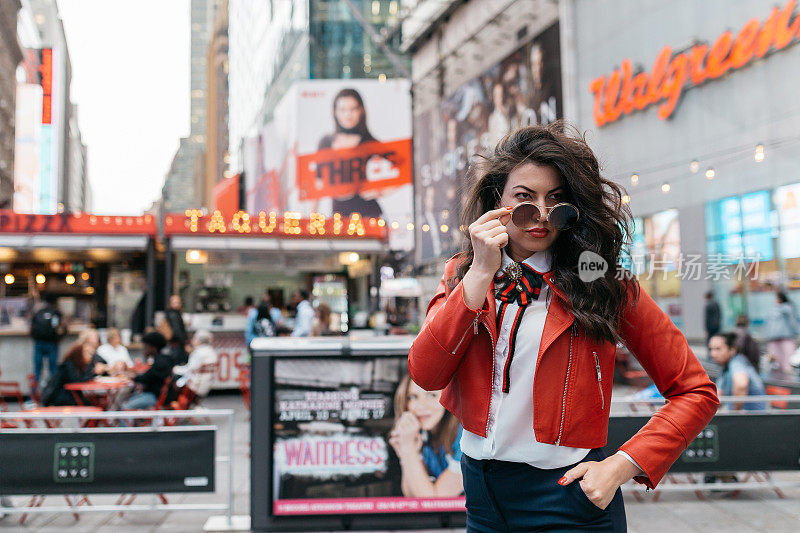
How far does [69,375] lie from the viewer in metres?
7.79

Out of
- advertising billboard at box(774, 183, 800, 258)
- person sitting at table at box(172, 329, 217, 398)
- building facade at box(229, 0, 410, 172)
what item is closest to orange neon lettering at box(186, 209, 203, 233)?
person sitting at table at box(172, 329, 217, 398)

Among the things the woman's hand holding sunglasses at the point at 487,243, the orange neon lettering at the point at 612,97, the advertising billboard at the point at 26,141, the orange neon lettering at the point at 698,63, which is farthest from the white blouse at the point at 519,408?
the advertising billboard at the point at 26,141

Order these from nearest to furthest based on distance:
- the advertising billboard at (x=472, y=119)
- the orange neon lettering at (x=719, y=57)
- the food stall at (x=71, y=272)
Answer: the food stall at (x=71, y=272) → the orange neon lettering at (x=719, y=57) → the advertising billboard at (x=472, y=119)

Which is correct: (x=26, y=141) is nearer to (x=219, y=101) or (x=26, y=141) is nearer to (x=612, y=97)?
(x=612, y=97)

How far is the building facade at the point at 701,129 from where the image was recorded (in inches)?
409

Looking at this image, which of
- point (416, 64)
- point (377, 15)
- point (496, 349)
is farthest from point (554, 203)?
point (377, 15)

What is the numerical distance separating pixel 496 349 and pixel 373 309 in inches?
584

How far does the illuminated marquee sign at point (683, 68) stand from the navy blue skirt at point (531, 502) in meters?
13.6

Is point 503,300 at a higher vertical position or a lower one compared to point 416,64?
lower

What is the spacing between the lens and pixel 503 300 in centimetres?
175

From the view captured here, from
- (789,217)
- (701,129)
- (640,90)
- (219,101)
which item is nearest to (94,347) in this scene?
(789,217)

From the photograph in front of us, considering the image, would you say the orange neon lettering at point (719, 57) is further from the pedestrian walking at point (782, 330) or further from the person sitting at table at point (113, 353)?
the person sitting at table at point (113, 353)

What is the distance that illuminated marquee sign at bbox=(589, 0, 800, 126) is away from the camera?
1301 cm

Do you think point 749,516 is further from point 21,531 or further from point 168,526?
point 21,531
